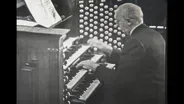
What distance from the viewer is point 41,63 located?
6.36 ft

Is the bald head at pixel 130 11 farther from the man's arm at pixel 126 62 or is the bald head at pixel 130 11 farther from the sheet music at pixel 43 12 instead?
the sheet music at pixel 43 12

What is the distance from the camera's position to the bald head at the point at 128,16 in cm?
192

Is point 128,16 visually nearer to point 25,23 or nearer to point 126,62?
point 126,62

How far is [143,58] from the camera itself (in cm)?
192

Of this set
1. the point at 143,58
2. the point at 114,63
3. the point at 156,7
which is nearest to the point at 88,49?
the point at 114,63

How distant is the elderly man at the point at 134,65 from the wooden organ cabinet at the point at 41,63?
15 centimetres

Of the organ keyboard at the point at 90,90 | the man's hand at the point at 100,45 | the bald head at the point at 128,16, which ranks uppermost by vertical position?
the bald head at the point at 128,16

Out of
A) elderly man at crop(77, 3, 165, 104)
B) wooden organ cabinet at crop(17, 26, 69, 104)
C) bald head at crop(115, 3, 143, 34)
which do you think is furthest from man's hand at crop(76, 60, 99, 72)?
bald head at crop(115, 3, 143, 34)

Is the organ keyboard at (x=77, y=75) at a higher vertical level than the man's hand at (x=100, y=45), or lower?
lower


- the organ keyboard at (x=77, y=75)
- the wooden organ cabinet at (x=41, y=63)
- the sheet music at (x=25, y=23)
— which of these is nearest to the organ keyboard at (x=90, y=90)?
the organ keyboard at (x=77, y=75)

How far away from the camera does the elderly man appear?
6.28 feet

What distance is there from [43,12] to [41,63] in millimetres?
286

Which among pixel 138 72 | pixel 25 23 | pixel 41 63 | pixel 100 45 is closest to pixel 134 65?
pixel 138 72
